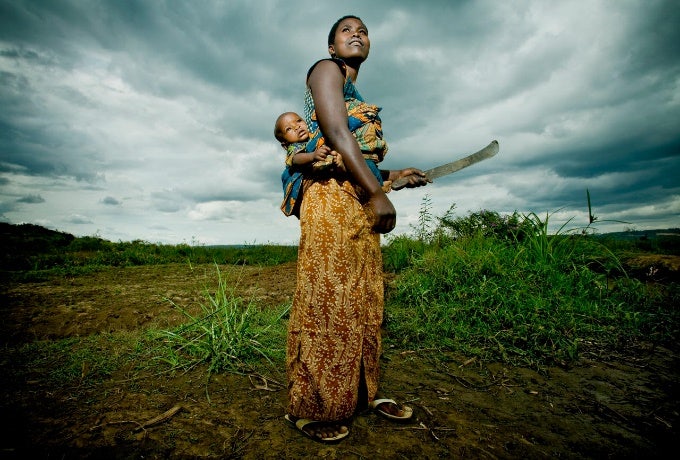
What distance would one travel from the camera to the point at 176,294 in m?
Result: 4.48

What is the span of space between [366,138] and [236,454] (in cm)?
166

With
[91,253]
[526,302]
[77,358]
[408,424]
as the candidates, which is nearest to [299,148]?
[408,424]

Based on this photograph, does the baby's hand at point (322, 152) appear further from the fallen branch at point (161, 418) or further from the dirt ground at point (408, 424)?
the fallen branch at point (161, 418)

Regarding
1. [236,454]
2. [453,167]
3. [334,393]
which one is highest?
[453,167]

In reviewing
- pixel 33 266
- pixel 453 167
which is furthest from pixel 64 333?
pixel 33 266

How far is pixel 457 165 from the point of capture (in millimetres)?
1957

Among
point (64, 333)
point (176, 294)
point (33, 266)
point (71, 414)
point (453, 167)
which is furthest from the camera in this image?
point (33, 266)

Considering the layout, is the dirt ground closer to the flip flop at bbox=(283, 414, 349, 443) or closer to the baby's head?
the flip flop at bbox=(283, 414, 349, 443)

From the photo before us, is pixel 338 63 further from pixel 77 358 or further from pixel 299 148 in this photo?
pixel 77 358

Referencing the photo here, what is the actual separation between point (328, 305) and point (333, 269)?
0.58 ft

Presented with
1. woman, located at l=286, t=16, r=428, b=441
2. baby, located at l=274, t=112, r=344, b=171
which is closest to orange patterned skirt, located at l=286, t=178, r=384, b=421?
woman, located at l=286, t=16, r=428, b=441

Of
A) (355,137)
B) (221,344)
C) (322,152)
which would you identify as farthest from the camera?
(221,344)

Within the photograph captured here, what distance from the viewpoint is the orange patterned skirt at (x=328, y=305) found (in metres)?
1.59

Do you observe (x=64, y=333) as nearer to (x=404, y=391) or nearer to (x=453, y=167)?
(x=404, y=391)
